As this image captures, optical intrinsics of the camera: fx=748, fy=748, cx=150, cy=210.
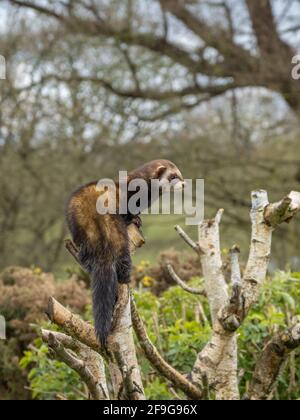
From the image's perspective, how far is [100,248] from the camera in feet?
13.5

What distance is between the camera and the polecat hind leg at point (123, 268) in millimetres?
4035

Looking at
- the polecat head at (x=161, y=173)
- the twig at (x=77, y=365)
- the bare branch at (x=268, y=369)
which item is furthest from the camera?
the polecat head at (x=161, y=173)

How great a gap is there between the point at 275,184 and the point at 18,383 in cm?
851

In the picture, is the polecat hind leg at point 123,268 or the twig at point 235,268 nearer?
the polecat hind leg at point 123,268

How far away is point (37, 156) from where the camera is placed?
14.6m

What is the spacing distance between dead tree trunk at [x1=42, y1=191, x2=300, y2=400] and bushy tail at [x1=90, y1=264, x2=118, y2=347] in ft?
0.21

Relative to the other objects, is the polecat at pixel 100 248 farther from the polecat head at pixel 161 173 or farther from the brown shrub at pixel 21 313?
the brown shrub at pixel 21 313

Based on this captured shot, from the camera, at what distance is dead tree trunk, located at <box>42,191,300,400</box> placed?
3.78 meters

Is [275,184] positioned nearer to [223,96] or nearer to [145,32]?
[223,96]

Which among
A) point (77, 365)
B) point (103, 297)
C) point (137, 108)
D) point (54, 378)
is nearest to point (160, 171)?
point (103, 297)

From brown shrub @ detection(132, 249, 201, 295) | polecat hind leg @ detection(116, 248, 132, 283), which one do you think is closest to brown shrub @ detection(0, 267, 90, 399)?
brown shrub @ detection(132, 249, 201, 295)

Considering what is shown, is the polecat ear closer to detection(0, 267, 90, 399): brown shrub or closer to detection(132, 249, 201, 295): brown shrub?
detection(0, 267, 90, 399): brown shrub

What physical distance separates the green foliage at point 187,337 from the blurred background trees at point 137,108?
25.3ft

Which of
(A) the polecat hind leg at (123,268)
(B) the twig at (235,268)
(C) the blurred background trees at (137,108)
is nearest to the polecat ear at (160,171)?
(B) the twig at (235,268)
